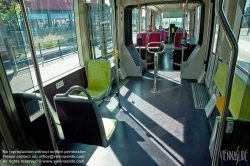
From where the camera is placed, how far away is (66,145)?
93.0 inches

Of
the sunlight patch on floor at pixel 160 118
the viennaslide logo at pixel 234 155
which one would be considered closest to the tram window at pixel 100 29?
the sunlight patch on floor at pixel 160 118

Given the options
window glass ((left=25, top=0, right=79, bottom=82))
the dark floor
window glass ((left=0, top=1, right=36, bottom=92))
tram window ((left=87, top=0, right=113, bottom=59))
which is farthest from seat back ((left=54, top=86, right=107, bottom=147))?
tram window ((left=87, top=0, right=113, bottom=59))

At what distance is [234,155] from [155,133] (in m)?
1.10

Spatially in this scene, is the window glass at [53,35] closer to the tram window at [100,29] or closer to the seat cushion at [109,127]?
the tram window at [100,29]

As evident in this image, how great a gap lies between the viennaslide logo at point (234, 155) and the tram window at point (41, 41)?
7.18 feet

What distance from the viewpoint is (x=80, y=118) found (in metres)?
1.63

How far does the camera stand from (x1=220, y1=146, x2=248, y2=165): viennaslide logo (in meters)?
1.59

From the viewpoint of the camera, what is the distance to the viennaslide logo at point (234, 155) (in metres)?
1.59

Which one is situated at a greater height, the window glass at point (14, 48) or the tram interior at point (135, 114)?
the window glass at point (14, 48)

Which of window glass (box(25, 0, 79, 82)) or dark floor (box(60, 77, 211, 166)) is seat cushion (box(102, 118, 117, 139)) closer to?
dark floor (box(60, 77, 211, 166))

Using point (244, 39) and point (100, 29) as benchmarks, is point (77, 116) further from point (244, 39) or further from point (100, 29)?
point (100, 29)

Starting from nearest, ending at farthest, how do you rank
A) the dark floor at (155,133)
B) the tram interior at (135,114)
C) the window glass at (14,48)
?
the window glass at (14,48) < the tram interior at (135,114) < the dark floor at (155,133)

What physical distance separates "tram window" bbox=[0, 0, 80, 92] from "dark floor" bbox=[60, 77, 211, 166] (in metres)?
1.12

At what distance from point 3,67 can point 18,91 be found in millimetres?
295
